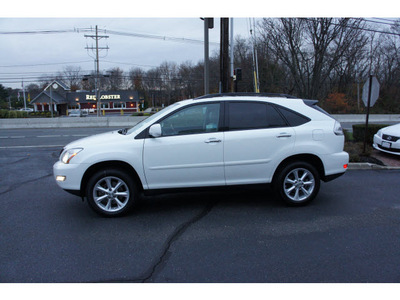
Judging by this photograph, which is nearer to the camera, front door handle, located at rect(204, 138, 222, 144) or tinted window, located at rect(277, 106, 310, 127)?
front door handle, located at rect(204, 138, 222, 144)

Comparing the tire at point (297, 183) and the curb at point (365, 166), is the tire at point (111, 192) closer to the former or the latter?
the tire at point (297, 183)

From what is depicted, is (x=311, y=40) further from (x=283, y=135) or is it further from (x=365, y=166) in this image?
(x=283, y=135)

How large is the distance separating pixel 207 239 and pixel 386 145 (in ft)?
22.8

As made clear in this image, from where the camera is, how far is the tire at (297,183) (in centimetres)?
471

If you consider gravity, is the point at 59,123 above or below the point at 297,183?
above

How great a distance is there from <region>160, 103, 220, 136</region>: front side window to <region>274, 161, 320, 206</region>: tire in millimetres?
1343

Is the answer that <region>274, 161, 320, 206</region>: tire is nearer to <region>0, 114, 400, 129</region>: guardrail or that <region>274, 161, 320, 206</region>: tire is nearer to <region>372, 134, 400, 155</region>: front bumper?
<region>372, 134, 400, 155</region>: front bumper

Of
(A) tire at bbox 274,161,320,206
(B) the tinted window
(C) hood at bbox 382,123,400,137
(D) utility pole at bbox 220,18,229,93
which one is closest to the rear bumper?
(A) tire at bbox 274,161,320,206

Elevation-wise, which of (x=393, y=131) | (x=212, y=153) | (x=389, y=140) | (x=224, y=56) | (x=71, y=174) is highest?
(x=224, y=56)

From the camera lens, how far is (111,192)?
14.5 feet

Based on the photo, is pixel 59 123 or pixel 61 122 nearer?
pixel 61 122

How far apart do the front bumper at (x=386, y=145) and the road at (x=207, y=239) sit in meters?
2.77

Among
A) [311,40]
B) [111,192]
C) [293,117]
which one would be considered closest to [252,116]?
[293,117]

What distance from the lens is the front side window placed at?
14.9 ft
